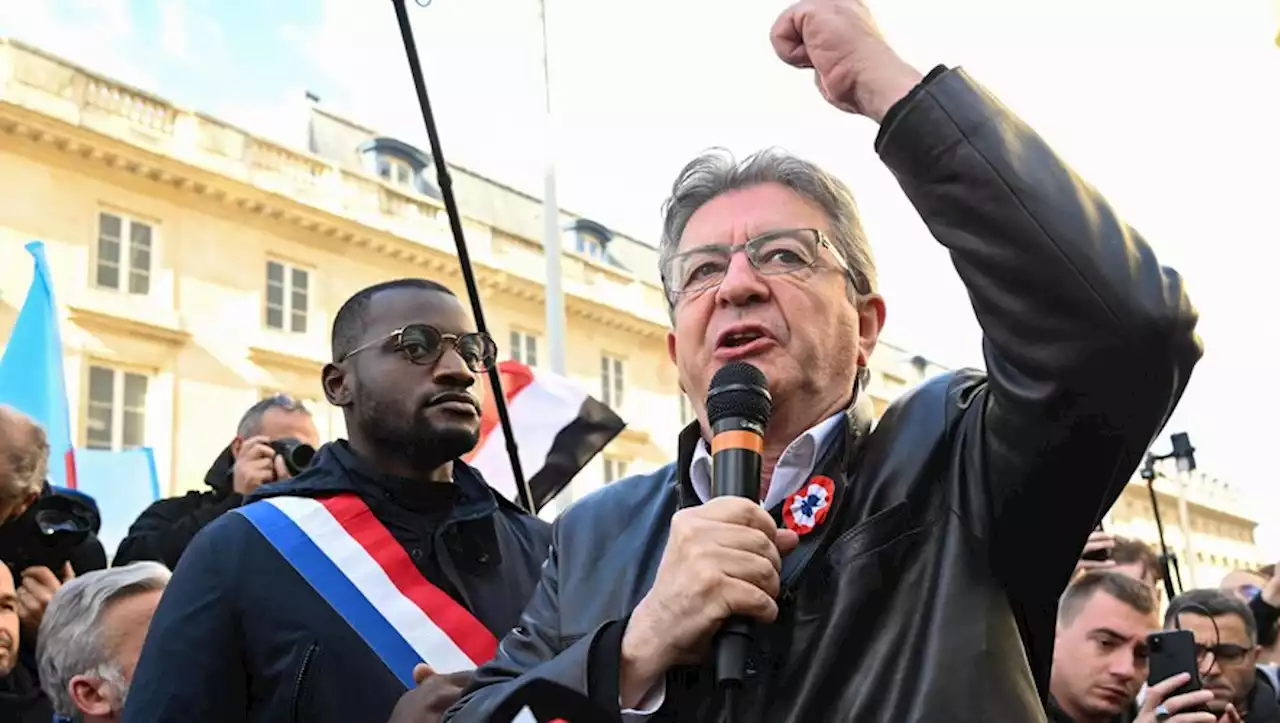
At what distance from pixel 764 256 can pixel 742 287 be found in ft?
0.25

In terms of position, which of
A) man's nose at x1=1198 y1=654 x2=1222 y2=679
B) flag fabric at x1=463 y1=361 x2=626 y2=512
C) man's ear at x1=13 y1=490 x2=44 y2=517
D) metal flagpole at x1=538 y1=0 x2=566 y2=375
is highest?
metal flagpole at x1=538 y1=0 x2=566 y2=375

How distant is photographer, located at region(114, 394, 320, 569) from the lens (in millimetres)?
4359

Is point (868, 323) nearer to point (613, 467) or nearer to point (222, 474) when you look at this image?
point (222, 474)

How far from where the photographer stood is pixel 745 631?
4.91 ft

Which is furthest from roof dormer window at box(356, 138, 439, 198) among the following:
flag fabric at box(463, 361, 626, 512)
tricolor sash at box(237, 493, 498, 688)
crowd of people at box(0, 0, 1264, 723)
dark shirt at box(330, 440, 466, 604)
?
crowd of people at box(0, 0, 1264, 723)

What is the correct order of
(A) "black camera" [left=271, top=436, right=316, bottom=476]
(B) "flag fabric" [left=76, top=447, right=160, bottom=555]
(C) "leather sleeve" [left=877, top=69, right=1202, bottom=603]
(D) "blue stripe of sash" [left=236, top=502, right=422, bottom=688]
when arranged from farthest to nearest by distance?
(B) "flag fabric" [left=76, top=447, right=160, bottom=555] < (A) "black camera" [left=271, top=436, right=316, bottom=476] < (D) "blue stripe of sash" [left=236, top=502, right=422, bottom=688] < (C) "leather sleeve" [left=877, top=69, right=1202, bottom=603]

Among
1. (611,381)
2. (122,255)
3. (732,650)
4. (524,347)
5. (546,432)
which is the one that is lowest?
(732,650)

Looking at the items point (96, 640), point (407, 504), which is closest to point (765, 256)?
point (407, 504)

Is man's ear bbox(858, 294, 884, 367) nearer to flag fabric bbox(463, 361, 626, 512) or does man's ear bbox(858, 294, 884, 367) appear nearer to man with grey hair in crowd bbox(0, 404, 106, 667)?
man with grey hair in crowd bbox(0, 404, 106, 667)

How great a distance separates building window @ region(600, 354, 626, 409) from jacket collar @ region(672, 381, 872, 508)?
27.3 m

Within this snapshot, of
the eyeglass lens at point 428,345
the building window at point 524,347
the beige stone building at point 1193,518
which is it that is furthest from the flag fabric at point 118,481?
the beige stone building at point 1193,518

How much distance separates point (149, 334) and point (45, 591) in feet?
58.6

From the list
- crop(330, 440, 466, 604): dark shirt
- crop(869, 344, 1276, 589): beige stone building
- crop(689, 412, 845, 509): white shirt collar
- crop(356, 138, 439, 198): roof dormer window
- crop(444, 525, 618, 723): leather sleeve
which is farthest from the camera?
crop(869, 344, 1276, 589): beige stone building

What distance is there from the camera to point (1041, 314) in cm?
147
